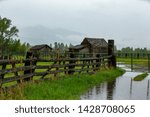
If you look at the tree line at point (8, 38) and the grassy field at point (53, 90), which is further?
the tree line at point (8, 38)

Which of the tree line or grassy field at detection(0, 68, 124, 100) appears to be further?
the tree line

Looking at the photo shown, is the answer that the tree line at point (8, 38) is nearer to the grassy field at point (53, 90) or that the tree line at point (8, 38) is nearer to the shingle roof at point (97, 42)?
the shingle roof at point (97, 42)

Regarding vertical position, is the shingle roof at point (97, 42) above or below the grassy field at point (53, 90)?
above

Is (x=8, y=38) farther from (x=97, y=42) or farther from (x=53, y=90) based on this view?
(x=53, y=90)

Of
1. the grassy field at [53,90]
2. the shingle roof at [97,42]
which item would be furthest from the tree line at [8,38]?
the grassy field at [53,90]

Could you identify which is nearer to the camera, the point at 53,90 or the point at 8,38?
the point at 53,90

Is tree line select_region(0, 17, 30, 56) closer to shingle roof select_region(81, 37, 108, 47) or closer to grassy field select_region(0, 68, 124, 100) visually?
shingle roof select_region(81, 37, 108, 47)

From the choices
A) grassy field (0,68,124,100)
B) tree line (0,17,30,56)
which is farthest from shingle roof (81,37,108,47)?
grassy field (0,68,124,100)

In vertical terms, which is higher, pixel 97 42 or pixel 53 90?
pixel 97 42

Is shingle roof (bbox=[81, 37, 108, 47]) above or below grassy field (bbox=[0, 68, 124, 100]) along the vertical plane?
above

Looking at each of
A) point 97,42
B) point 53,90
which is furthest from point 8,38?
point 53,90

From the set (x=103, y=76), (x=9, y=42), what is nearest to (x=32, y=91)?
(x=103, y=76)

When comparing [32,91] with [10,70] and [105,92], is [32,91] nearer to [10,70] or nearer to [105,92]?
[10,70]

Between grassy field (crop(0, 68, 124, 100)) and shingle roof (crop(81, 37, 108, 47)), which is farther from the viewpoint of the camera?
shingle roof (crop(81, 37, 108, 47))
